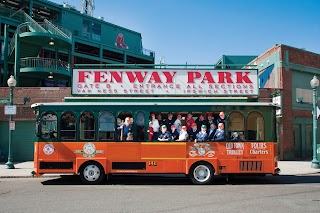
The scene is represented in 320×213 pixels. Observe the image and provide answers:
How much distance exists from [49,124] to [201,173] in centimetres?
540

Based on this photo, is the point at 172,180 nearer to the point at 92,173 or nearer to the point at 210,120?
the point at 210,120

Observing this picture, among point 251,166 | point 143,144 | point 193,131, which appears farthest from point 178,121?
point 251,166

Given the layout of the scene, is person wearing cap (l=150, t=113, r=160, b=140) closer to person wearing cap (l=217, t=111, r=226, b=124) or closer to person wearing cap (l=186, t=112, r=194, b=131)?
person wearing cap (l=186, t=112, r=194, b=131)

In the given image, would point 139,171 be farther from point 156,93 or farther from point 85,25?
point 85,25

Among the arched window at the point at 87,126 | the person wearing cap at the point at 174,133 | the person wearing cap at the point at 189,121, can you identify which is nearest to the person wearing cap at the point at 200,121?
the person wearing cap at the point at 189,121

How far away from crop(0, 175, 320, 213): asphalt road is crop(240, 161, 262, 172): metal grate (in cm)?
54

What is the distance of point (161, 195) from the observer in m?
9.84

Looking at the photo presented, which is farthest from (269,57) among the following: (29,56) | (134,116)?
(29,56)

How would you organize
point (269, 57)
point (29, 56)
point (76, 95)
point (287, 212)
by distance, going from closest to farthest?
point (287, 212), point (76, 95), point (269, 57), point (29, 56)

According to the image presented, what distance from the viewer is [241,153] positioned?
11.9 metres

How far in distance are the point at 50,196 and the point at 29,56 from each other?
23505 mm

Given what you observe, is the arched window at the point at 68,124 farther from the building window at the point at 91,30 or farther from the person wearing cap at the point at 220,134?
the building window at the point at 91,30

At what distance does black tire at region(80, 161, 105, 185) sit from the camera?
39.1 feet

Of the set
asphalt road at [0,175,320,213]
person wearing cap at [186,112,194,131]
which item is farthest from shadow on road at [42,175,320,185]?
person wearing cap at [186,112,194,131]
